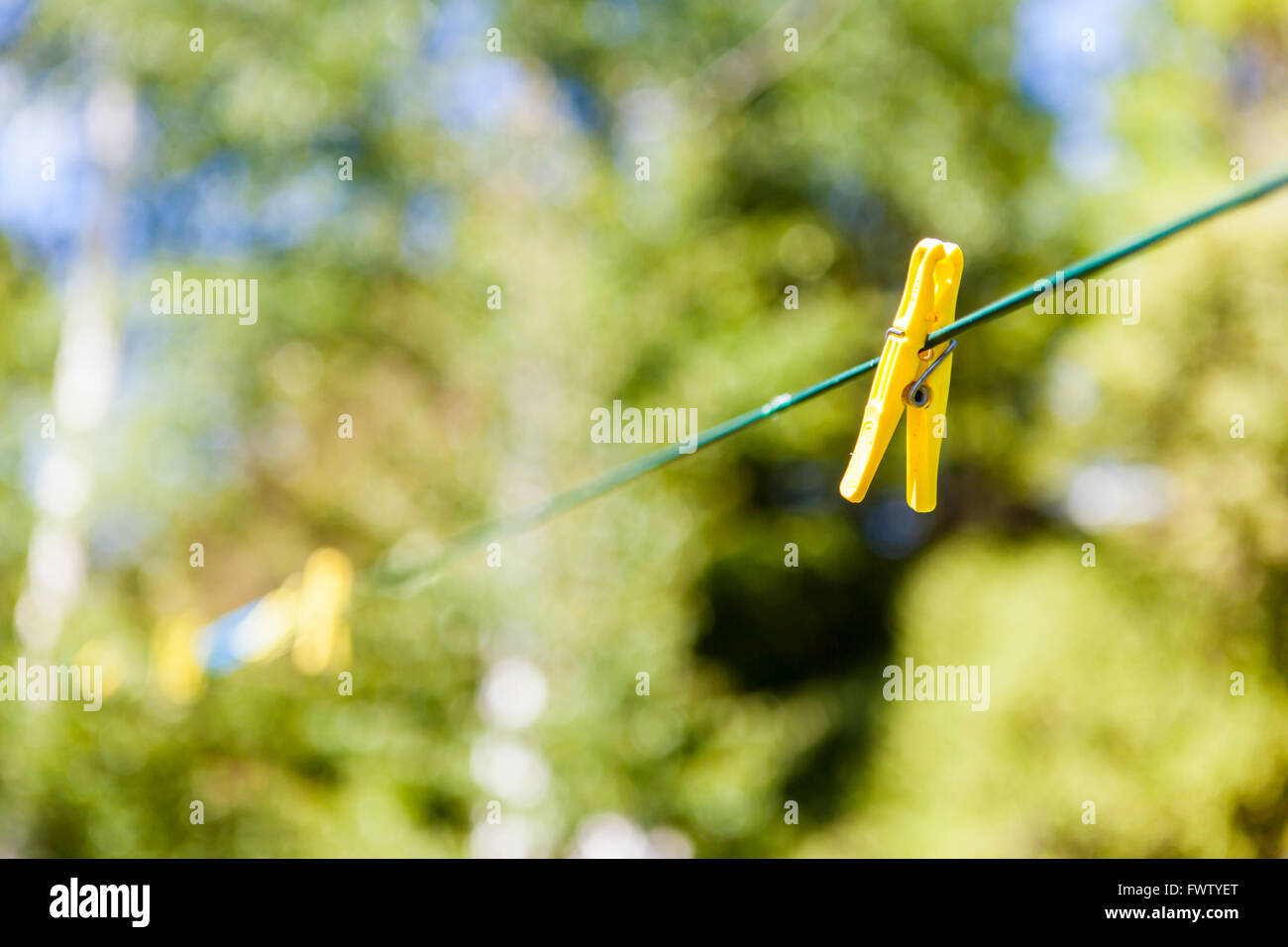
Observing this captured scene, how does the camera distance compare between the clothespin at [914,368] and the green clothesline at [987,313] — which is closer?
the green clothesline at [987,313]

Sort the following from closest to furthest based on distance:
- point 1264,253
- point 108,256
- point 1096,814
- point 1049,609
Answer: point 1264,253, point 1096,814, point 1049,609, point 108,256

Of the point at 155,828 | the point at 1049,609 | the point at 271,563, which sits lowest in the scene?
the point at 155,828

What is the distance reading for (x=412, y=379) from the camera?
9195mm

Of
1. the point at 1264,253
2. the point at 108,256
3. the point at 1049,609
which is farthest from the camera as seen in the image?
the point at 108,256

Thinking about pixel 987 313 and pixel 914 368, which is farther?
pixel 914 368

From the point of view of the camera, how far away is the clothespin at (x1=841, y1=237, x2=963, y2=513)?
2.06m

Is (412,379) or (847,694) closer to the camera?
(412,379)

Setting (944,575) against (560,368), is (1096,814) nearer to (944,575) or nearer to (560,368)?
(944,575)

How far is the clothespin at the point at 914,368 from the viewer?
2064 millimetres

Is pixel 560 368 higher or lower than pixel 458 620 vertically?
higher

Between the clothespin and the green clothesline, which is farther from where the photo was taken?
the clothespin

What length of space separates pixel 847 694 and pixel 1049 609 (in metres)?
2.76

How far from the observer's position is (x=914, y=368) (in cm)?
209
